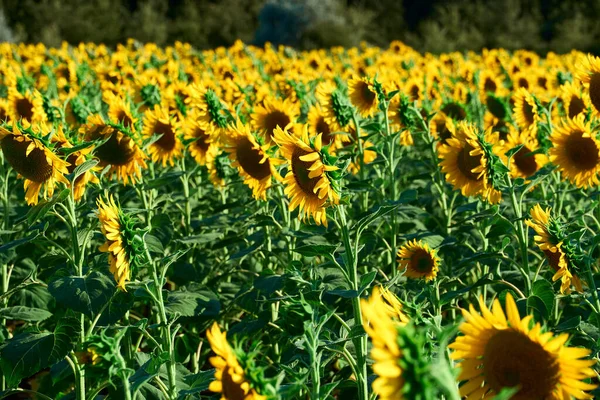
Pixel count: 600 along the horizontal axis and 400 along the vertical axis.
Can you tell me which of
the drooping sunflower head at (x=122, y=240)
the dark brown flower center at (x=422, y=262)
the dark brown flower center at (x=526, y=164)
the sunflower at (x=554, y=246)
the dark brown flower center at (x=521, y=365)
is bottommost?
the dark brown flower center at (x=526, y=164)

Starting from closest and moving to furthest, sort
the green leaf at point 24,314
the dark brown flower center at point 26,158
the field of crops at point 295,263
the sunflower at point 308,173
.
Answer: the field of crops at point 295,263 < the sunflower at point 308,173 < the dark brown flower center at point 26,158 < the green leaf at point 24,314

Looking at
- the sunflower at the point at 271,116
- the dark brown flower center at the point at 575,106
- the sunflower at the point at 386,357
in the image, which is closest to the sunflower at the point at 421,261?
the sunflower at the point at 271,116

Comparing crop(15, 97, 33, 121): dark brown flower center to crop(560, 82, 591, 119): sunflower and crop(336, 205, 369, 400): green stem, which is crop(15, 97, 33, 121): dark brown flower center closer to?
crop(336, 205, 369, 400): green stem

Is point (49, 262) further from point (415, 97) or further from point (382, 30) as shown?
point (382, 30)

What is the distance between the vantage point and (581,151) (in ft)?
10.8

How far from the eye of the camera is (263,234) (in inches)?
135

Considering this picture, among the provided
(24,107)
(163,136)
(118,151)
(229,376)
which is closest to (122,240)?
(229,376)

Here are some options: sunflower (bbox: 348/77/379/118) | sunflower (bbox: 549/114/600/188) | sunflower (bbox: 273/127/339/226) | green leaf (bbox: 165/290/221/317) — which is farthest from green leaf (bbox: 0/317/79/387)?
sunflower (bbox: 549/114/600/188)

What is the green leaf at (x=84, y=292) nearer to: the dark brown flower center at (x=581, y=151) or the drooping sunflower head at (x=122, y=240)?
the drooping sunflower head at (x=122, y=240)

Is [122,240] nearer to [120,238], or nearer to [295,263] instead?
[120,238]

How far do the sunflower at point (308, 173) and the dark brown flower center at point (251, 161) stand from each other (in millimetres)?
502

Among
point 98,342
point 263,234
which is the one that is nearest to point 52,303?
point 263,234

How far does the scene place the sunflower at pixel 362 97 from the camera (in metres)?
4.05

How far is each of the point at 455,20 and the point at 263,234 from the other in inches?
758
